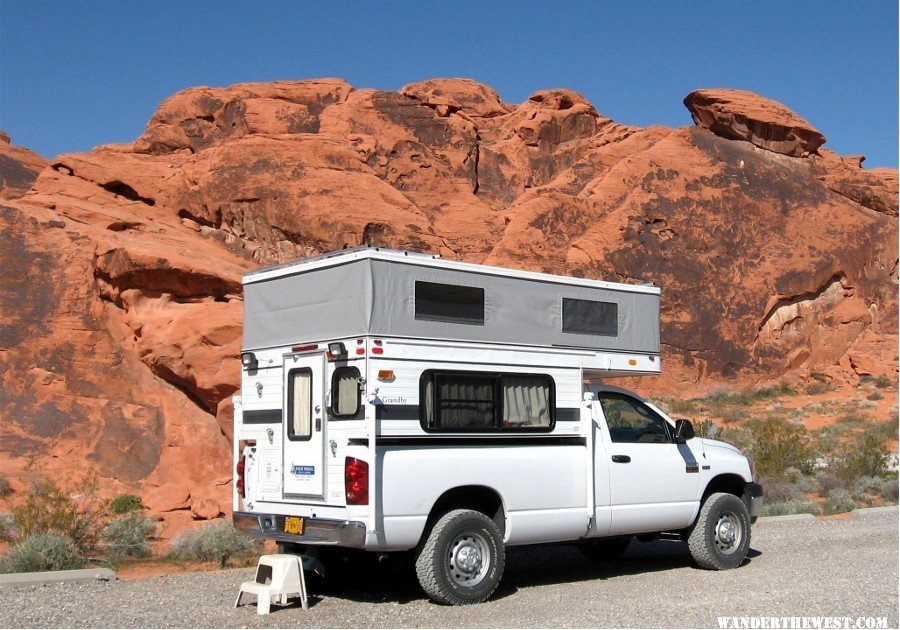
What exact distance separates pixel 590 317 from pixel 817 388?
32.1 meters

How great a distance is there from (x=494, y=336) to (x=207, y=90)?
1407 inches

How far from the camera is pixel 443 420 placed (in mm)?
9359

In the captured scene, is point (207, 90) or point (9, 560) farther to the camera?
point (207, 90)

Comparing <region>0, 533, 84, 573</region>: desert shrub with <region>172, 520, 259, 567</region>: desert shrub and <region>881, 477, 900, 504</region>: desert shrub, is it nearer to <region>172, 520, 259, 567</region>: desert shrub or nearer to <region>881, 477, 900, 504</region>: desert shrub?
<region>172, 520, 259, 567</region>: desert shrub

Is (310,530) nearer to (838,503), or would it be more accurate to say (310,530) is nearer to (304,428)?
(304,428)

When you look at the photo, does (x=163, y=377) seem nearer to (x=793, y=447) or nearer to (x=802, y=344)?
(x=793, y=447)

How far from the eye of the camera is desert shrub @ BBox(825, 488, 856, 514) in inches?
701

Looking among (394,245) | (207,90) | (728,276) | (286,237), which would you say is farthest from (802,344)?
(207,90)

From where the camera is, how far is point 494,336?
32.4ft

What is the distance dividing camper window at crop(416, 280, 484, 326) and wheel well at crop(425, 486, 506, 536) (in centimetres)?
166

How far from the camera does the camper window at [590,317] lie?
1065 cm

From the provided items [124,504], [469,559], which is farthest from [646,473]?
[124,504]

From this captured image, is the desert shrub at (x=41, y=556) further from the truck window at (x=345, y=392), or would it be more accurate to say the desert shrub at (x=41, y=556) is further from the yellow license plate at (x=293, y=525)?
the truck window at (x=345, y=392)

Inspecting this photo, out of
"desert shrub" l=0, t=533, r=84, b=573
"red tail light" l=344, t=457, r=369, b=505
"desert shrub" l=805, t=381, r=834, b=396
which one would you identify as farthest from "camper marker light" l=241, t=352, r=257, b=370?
"desert shrub" l=805, t=381, r=834, b=396
